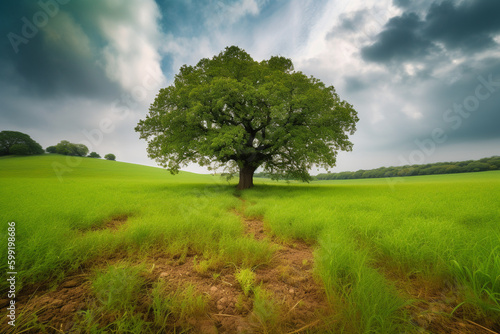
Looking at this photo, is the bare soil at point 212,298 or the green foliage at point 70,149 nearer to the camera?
the bare soil at point 212,298

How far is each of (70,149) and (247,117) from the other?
86.8 metres

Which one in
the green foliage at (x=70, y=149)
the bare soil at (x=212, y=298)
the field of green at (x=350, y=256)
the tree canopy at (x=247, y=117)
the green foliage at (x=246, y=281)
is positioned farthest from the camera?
the green foliage at (x=70, y=149)

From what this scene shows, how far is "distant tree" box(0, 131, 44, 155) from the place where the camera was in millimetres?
48769

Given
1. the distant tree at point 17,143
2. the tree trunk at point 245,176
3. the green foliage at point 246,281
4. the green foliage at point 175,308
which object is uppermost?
the distant tree at point 17,143

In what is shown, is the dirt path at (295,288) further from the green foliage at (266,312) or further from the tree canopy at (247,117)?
the tree canopy at (247,117)

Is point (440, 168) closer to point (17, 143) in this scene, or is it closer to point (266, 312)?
point (266, 312)

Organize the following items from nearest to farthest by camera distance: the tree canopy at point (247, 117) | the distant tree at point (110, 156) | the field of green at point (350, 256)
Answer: the field of green at point (350, 256) → the tree canopy at point (247, 117) → the distant tree at point (110, 156)

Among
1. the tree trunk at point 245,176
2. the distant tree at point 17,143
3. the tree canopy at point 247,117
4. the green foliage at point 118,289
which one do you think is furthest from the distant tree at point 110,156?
the green foliage at point 118,289

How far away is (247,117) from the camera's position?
44.0 ft

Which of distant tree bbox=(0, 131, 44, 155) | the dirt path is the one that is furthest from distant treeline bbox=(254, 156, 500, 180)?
distant tree bbox=(0, 131, 44, 155)

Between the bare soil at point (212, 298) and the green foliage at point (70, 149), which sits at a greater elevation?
the green foliage at point (70, 149)

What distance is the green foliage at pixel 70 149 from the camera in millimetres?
64688

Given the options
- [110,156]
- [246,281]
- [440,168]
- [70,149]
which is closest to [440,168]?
[440,168]

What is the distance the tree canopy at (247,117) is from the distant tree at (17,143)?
66.5m
